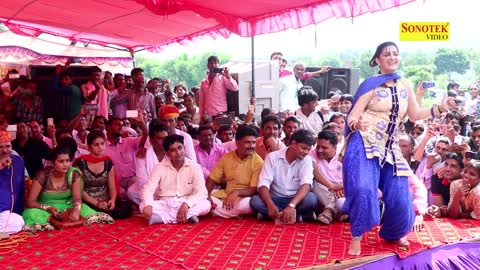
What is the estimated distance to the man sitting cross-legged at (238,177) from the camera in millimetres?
4875

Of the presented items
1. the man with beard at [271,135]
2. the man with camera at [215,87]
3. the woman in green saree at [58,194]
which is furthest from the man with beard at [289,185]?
the man with camera at [215,87]

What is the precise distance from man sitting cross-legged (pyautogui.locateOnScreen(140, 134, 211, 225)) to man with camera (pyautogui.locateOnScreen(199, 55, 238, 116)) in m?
3.41

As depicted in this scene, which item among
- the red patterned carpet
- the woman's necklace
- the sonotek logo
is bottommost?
the red patterned carpet

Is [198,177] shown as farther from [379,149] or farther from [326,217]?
[379,149]

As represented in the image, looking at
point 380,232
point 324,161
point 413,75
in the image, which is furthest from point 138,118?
point 413,75

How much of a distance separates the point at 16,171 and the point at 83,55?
843cm

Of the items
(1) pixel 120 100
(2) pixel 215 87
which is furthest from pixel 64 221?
(2) pixel 215 87

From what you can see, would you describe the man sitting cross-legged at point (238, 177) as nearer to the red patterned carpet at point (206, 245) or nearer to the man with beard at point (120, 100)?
the red patterned carpet at point (206, 245)

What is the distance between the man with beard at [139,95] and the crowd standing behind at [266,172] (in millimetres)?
1666

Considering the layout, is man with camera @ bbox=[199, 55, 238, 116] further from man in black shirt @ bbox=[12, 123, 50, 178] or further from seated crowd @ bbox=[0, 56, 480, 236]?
man in black shirt @ bbox=[12, 123, 50, 178]

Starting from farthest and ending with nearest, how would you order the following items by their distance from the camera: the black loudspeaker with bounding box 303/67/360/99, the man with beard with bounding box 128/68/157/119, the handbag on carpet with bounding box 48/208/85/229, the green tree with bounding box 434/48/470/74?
1. the green tree with bounding box 434/48/470/74
2. the black loudspeaker with bounding box 303/67/360/99
3. the man with beard with bounding box 128/68/157/119
4. the handbag on carpet with bounding box 48/208/85/229

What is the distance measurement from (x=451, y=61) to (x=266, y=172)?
11.7m

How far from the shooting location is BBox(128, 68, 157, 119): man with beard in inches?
Answer: 307

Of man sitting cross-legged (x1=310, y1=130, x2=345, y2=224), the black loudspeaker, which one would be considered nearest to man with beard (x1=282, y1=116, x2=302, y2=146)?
man sitting cross-legged (x1=310, y1=130, x2=345, y2=224)
